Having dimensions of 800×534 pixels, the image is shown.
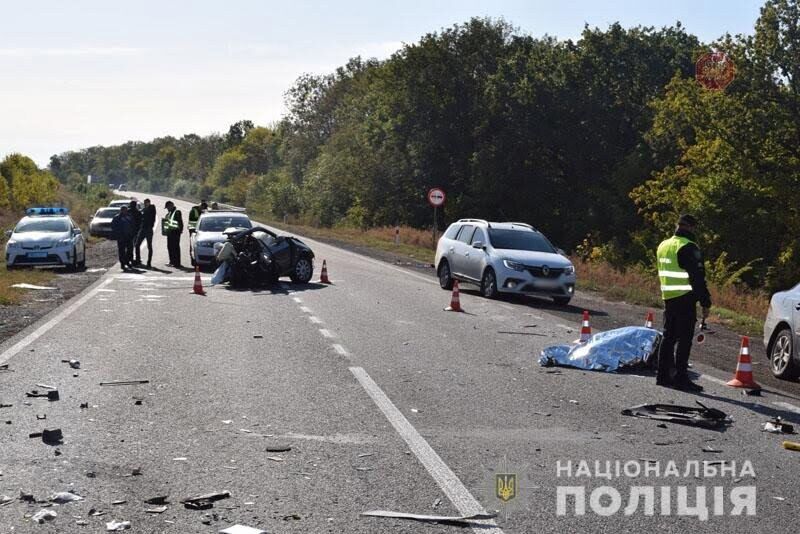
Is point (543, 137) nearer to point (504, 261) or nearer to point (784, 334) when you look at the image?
point (504, 261)

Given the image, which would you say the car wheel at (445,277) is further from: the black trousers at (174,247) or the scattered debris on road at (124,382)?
the scattered debris on road at (124,382)

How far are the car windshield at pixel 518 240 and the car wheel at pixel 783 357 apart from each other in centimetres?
1041

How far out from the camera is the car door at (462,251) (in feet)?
78.5

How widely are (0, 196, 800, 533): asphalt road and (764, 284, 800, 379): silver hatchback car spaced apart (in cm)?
78

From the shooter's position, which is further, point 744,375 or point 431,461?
point 744,375

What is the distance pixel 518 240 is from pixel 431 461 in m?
16.4

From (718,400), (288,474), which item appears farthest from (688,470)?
(718,400)

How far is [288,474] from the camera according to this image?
23.2ft

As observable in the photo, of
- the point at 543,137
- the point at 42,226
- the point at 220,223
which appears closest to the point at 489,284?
the point at 220,223

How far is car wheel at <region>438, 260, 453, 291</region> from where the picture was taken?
24.8 meters

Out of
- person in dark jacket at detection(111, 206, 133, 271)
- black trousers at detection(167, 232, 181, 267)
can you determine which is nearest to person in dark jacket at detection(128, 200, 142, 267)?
person in dark jacket at detection(111, 206, 133, 271)

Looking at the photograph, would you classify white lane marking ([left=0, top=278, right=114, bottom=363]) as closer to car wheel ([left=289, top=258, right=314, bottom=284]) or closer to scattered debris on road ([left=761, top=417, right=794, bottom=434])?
car wheel ([left=289, top=258, right=314, bottom=284])

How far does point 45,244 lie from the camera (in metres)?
28.6

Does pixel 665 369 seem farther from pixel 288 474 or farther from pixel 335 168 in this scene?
pixel 335 168
